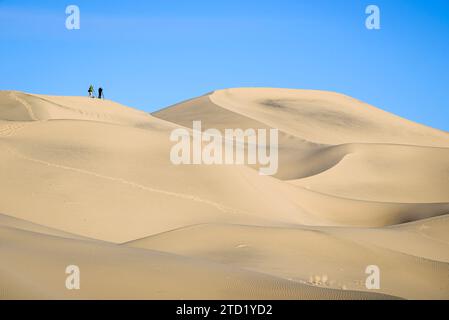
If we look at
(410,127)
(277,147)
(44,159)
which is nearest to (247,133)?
(277,147)

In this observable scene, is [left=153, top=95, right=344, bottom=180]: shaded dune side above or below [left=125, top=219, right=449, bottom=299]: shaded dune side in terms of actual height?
above

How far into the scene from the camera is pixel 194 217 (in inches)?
666

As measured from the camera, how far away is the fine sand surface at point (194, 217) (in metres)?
8.48

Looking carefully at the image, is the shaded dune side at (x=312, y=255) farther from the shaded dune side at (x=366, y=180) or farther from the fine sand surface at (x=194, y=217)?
the shaded dune side at (x=366, y=180)

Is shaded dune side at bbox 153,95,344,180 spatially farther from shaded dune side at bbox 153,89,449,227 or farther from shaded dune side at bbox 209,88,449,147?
shaded dune side at bbox 209,88,449,147

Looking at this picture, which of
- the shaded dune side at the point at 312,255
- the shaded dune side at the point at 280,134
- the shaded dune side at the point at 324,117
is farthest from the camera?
the shaded dune side at the point at 324,117

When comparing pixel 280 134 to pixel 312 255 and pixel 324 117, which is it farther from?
pixel 312 255

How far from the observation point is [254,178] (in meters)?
21.1

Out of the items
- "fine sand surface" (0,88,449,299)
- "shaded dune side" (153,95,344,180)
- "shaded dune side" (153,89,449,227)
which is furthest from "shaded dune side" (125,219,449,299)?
"shaded dune side" (153,95,344,180)

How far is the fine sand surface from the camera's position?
8.48m

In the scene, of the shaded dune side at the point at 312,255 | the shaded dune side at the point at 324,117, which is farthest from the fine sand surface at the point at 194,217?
the shaded dune side at the point at 324,117

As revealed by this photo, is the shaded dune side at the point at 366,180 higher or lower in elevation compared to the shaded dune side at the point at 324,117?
lower

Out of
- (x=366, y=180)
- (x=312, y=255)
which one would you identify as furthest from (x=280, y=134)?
(x=312, y=255)
